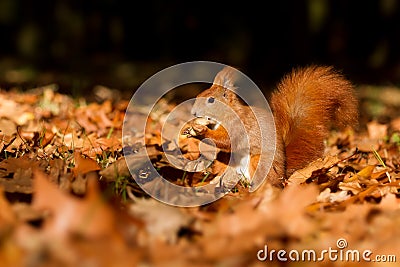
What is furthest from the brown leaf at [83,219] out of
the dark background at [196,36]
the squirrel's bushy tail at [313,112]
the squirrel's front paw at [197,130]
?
the dark background at [196,36]

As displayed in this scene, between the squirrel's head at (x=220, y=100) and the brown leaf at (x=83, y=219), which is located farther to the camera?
the squirrel's head at (x=220, y=100)

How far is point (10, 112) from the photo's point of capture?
10.1 feet

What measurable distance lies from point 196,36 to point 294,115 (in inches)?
327

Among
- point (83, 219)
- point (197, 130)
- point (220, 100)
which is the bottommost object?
point (83, 219)

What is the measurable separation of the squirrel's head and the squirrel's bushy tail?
191mm

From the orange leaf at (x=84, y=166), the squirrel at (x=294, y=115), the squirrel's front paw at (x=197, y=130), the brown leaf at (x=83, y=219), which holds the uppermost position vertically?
the squirrel at (x=294, y=115)

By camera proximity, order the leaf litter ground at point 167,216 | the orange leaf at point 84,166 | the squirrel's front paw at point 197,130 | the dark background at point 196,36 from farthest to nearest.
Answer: the dark background at point 196,36 < the squirrel's front paw at point 197,130 < the orange leaf at point 84,166 < the leaf litter ground at point 167,216

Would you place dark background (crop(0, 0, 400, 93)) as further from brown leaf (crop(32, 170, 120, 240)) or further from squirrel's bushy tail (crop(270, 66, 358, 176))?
brown leaf (crop(32, 170, 120, 240))

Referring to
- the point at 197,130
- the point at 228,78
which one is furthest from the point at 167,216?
the point at 228,78

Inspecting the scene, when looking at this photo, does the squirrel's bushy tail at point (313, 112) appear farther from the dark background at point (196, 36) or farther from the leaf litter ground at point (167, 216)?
the dark background at point (196, 36)

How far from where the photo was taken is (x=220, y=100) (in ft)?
7.04

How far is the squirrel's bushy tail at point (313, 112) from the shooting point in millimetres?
2139

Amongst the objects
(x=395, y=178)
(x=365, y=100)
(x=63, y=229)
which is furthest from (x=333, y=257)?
(x=365, y=100)

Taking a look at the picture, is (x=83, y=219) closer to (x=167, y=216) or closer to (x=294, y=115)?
(x=167, y=216)
